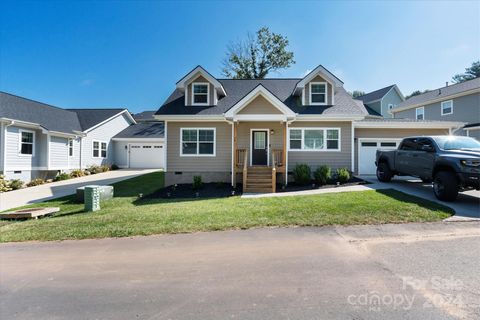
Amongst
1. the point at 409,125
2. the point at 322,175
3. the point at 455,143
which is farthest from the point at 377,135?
the point at 455,143

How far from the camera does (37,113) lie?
711 inches

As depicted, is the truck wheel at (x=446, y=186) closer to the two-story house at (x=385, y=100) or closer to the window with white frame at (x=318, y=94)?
the window with white frame at (x=318, y=94)

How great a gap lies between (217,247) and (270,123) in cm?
961

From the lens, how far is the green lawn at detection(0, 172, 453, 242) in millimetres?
6117

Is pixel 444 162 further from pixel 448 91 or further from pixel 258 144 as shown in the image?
pixel 448 91

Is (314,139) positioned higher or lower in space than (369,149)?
higher

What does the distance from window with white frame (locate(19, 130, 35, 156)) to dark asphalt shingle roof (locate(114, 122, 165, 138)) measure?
8.24m

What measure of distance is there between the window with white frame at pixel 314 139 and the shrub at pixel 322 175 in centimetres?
159

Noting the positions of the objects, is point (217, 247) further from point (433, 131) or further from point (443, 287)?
point (433, 131)

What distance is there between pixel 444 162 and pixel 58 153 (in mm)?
22853

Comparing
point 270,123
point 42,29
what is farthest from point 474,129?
point 42,29

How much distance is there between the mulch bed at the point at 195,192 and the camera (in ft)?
35.8

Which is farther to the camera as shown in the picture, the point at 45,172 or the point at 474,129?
the point at 474,129

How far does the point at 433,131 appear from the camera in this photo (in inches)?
556
